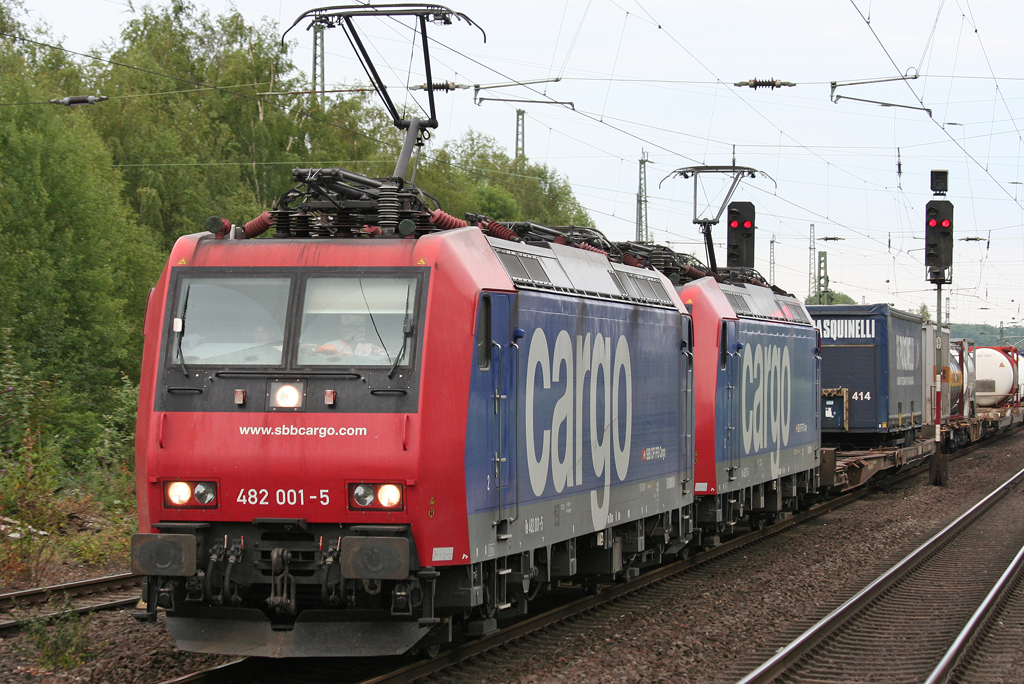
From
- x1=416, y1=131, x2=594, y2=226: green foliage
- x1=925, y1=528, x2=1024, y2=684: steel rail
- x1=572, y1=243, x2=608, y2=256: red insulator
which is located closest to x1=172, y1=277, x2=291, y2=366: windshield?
x1=572, y1=243, x2=608, y2=256: red insulator

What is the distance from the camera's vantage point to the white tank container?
45.8 metres

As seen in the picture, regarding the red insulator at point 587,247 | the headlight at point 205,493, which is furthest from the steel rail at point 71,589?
the red insulator at point 587,247

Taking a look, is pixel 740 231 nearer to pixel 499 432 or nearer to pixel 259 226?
pixel 499 432

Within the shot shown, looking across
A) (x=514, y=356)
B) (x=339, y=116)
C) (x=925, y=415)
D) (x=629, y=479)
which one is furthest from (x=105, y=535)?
(x=339, y=116)

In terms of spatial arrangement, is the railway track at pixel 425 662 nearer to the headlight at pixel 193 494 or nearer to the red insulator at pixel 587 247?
the headlight at pixel 193 494

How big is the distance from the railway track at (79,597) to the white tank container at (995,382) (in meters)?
40.5

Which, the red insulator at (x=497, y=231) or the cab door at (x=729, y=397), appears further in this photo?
the cab door at (x=729, y=397)

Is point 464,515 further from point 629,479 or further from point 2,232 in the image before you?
point 2,232

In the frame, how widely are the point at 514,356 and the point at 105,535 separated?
7.86m

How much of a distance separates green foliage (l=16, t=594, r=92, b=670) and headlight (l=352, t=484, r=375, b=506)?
264 cm

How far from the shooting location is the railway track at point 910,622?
9461 mm

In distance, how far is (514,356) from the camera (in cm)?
883

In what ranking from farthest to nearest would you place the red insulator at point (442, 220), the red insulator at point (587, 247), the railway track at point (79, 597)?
the red insulator at point (587, 247)
the railway track at point (79, 597)
the red insulator at point (442, 220)

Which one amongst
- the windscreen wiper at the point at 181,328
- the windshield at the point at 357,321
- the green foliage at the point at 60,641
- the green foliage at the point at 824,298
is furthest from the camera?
the green foliage at the point at 824,298
